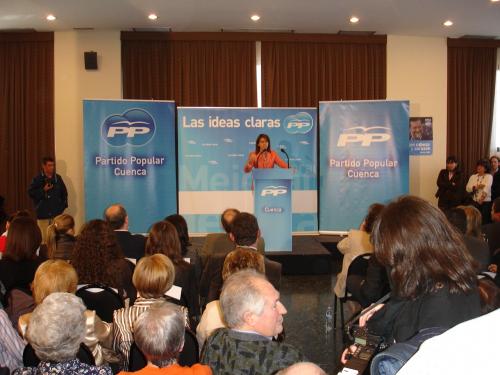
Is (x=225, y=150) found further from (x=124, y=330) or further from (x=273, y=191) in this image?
(x=124, y=330)

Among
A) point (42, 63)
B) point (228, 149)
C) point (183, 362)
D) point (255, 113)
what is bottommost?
point (183, 362)

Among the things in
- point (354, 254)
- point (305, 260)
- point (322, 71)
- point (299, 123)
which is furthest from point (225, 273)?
point (322, 71)

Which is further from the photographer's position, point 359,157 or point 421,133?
point 421,133

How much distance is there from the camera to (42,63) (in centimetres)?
945

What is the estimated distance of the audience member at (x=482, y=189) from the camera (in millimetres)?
8836

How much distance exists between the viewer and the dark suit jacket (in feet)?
13.9

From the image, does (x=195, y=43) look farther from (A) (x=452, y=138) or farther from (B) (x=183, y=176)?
(A) (x=452, y=138)

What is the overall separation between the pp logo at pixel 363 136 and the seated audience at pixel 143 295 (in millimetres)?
6432

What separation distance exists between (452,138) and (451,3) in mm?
3060

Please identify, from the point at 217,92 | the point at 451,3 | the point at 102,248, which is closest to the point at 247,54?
the point at 217,92

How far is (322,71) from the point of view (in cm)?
981

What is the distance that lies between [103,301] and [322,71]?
7.77 metres

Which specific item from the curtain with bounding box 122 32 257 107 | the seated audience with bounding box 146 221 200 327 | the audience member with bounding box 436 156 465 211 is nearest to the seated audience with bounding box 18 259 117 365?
the seated audience with bounding box 146 221 200 327

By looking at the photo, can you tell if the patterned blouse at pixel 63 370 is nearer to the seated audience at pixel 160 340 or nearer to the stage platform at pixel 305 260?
the seated audience at pixel 160 340
